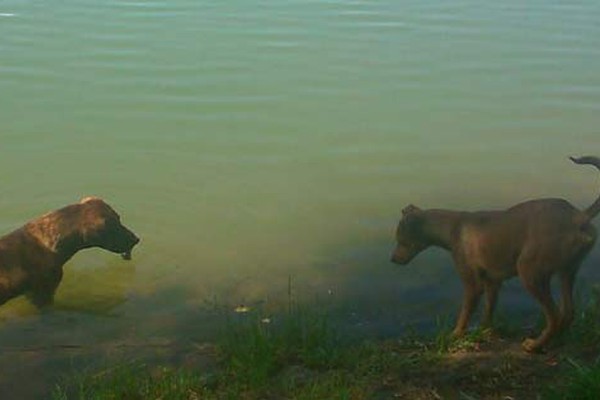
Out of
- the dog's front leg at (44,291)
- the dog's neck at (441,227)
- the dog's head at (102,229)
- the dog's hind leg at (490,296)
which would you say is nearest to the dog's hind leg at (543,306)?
the dog's hind leg at (490,296)

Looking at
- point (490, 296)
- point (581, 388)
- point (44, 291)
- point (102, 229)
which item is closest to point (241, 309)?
point (102, 229)

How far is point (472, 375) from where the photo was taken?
5707 mm

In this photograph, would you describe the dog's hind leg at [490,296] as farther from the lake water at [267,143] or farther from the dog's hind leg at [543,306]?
the lake water at [267,143]

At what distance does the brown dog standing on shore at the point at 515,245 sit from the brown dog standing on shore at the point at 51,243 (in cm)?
210

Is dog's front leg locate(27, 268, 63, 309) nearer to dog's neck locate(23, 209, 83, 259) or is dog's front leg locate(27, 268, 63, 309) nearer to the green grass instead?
dog's neck locate(23, 209, 83, 259)

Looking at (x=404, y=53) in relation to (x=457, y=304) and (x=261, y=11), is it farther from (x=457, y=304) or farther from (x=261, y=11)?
(x=457, y=304)

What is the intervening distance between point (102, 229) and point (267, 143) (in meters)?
2.88

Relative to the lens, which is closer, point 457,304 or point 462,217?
point 462,217

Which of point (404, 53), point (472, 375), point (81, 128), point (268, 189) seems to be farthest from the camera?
point (404, 53)

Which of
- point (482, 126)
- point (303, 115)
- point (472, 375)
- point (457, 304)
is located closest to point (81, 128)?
point (303, 115)

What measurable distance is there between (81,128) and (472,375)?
595 centimetres

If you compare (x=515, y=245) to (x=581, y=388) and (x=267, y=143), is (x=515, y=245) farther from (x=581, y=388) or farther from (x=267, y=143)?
(x=267, y=143)

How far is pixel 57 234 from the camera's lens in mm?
7555

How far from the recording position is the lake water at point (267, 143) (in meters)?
7.62
